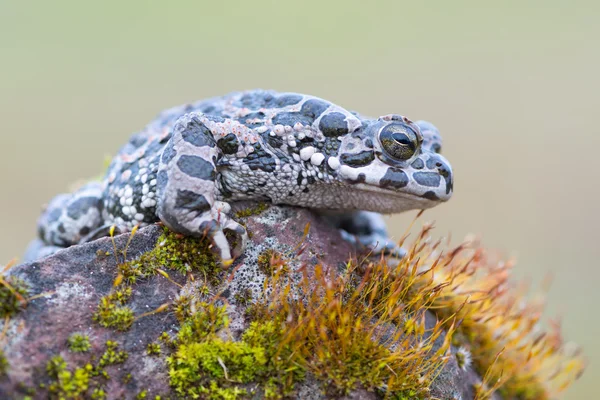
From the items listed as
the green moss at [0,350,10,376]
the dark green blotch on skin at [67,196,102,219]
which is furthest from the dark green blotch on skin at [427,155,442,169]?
the green moss at [0,350,10,376]

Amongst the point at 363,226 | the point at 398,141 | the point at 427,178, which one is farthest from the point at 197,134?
the point at 363,226

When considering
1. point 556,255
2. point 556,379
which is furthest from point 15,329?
point 556,255

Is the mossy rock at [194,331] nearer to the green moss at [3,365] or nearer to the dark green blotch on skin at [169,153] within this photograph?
the green moss at [3,365]

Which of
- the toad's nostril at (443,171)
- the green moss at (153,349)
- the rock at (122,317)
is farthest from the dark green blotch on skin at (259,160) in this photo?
the green moss at (153,349)

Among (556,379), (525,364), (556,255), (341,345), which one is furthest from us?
(556,255)

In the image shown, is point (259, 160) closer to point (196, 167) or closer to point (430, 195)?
point (196, 167)

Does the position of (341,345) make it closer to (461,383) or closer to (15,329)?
(461,383)
